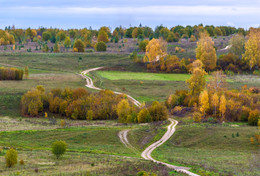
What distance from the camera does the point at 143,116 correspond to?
2539 inches

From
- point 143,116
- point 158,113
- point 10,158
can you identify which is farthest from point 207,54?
point 10,158

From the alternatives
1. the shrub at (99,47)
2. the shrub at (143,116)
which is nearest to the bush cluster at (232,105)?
the shrub at (143,116)

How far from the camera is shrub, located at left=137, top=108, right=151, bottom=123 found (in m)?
64.3

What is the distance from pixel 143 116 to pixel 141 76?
49756mm

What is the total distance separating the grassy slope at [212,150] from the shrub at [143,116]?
680cm

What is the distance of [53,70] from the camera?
4690 inches

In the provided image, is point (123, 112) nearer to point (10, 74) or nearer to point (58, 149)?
point (58, 149)

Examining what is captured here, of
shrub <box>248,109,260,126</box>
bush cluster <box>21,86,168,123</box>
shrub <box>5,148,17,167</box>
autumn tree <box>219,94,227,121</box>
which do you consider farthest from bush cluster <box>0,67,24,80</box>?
shrub <box>5,148,17,167</box>

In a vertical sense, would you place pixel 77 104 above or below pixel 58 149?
below

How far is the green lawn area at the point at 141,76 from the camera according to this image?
109 meters

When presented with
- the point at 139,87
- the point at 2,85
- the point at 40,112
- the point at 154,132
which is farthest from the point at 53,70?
the point at 154,132

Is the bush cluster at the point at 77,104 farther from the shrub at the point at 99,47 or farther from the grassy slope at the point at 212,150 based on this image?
the shrub at the point at 99,47

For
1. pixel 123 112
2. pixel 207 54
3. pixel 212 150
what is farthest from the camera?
pixel 207 54

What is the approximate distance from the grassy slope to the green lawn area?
49328mm
